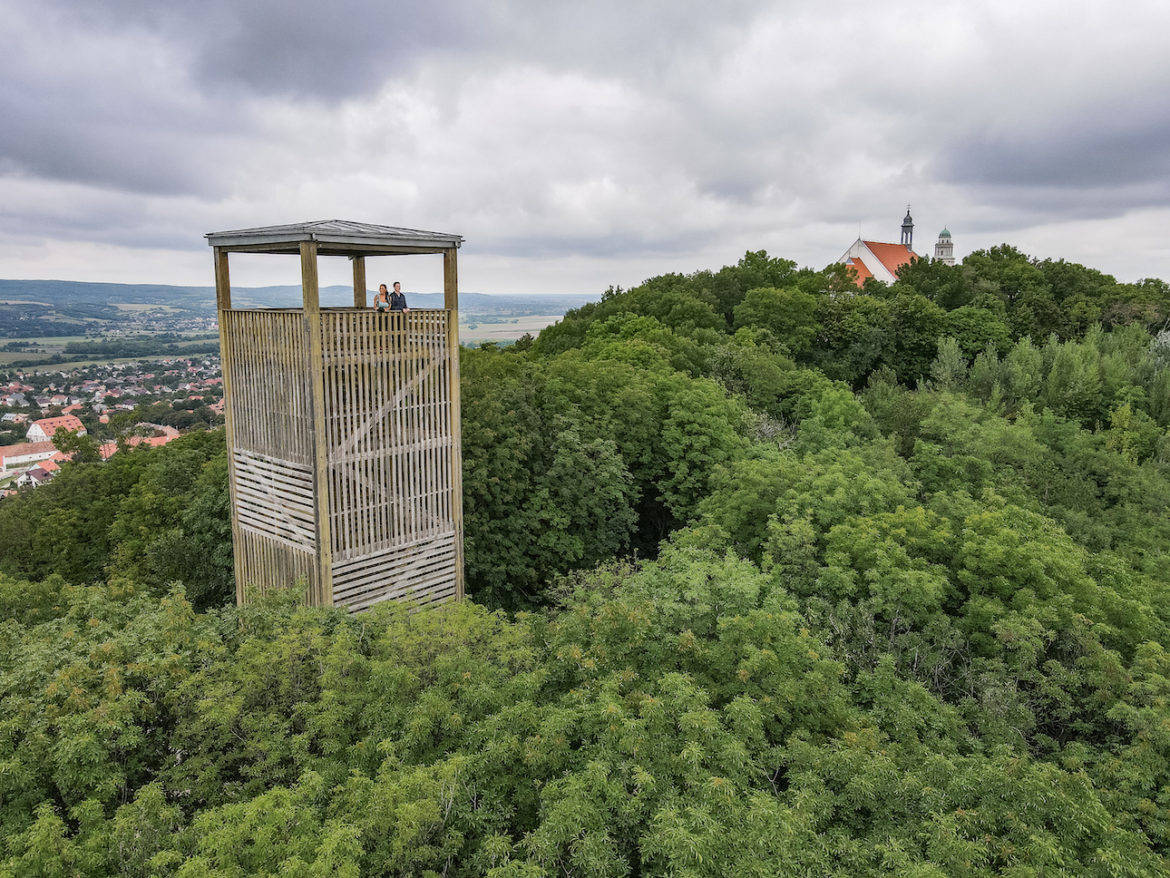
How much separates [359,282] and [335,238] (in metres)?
5.00

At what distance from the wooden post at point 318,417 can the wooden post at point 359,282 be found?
4148 millimetres

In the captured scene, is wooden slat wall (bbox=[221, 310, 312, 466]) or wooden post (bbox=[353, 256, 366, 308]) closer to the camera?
wooden slat wall (bbox=[221, 310, 312, 466])

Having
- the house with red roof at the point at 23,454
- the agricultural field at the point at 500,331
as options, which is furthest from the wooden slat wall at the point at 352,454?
the house with red roof at the point at 23,454

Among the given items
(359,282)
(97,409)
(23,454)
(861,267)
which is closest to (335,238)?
(359,282)

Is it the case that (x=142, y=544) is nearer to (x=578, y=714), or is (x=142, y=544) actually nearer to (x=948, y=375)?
(x=578, y=714)

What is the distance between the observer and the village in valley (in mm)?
23573

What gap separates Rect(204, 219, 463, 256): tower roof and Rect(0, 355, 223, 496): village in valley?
511 inches

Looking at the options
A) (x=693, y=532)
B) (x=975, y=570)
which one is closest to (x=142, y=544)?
(x=693, y=532)

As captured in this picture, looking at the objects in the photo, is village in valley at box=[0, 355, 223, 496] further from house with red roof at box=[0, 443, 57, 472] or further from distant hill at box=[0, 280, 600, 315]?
distant hill at box=[0, 280, 600, 315]

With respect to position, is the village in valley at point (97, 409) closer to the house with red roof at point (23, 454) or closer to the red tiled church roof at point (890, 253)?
the house with red roof at point (23, 454)

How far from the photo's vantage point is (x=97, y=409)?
37.1 meters

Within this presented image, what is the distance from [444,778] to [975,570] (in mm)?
10016

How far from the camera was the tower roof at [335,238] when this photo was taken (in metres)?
10.3

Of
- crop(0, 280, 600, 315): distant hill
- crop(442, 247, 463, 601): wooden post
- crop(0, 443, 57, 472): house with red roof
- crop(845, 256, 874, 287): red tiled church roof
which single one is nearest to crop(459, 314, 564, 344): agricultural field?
crop(442, 247, 463, 601): wooden post
